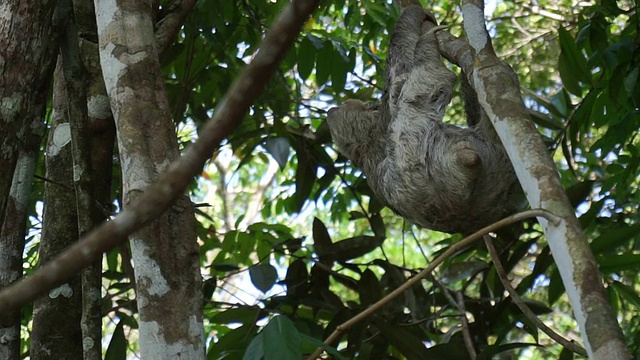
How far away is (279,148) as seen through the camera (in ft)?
18.2

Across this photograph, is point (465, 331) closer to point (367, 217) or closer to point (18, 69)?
point (367, 217)

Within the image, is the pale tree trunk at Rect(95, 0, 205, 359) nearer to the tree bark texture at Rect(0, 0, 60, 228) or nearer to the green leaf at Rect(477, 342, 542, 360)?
the tree bark texture at Rect(0, 0, 60, 228)

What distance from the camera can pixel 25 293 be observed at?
1593 millimetres

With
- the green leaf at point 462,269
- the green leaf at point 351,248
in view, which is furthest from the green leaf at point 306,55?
the green leaf at point 462,269

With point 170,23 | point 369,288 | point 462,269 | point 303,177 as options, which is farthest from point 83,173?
point 462,269

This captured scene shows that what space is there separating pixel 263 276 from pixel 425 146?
122 centimetres

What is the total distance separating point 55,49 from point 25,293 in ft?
8.24

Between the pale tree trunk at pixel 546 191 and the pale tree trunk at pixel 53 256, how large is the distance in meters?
2.09

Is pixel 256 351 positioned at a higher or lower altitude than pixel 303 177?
lower

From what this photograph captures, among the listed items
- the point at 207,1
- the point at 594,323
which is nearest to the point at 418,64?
the point at 207,1

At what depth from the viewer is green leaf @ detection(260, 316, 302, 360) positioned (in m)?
2.53

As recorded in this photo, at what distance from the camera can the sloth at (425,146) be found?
4.44m

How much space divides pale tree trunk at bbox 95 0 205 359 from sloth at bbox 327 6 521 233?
1788 mm

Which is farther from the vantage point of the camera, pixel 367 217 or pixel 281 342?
pixel 367 217
